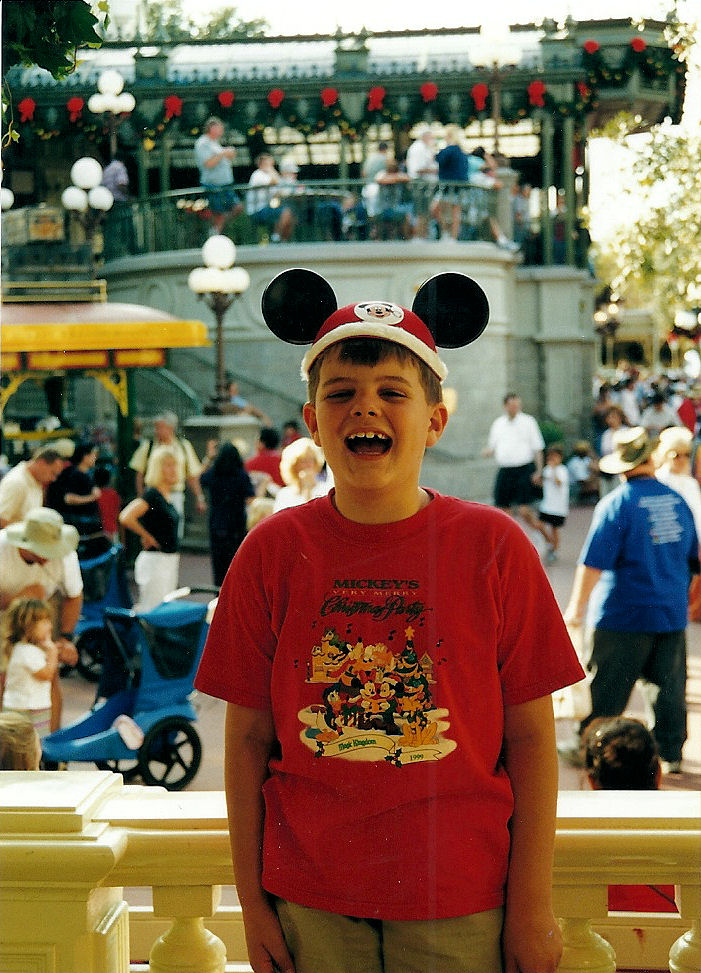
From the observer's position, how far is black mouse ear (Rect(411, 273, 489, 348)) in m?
1.60

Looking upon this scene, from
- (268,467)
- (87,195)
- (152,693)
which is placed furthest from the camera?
(87,195)

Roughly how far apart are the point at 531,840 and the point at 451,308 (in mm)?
702

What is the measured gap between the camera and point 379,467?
4.67ft

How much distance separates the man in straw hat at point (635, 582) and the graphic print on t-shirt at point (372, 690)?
2.97 metres

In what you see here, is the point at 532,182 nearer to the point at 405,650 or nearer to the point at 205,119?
the point at 205,119

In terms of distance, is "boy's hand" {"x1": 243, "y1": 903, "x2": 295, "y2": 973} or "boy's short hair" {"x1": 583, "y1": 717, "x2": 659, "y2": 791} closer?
"boy's hand" {"x1": 243, "y1": 903, "x2": 295, "y2": 973}

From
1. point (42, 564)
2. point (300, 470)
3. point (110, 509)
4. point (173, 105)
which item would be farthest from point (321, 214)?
point (42, 564)

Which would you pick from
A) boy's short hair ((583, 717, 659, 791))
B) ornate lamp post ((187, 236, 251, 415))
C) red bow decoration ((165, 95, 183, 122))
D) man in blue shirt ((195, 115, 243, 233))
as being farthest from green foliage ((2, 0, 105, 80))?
red bow decoration ((165, 95, 183, 122))

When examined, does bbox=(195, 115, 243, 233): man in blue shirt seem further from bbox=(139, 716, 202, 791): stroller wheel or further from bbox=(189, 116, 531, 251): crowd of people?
bbox=(139, 716, 202, 791): stroller wheel

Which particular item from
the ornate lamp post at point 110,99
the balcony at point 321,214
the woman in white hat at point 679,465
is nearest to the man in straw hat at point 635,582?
the woman in white hat at point 679,465

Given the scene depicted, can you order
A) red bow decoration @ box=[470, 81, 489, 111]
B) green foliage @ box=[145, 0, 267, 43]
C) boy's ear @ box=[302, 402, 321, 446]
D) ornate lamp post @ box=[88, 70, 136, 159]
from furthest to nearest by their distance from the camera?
red bow decoration @ box=[470, 81, 489, 111] → ornate lamp post @ box=[88, 70, 136, 159] → green foliage @ box=[145, 0, 267, 43] → boy's ear @ box=[302, 402, 321, 446]

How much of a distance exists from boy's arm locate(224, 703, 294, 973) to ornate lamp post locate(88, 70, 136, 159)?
7.67m

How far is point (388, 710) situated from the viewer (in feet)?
4.64

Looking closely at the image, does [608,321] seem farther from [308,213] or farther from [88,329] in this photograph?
[88,329]
